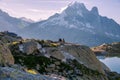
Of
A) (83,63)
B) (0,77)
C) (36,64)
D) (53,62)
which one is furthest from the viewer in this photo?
(83,63)

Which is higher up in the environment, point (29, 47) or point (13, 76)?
point (29, 47)

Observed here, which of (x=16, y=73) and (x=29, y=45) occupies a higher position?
(x=29, y=45)

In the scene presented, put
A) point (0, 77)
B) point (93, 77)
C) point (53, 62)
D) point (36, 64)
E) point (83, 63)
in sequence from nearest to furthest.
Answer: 1. point (0, 77)
2. point (36, 64)
3. point (53, 62)
4. point (93, 77)
5. point (83, 63)

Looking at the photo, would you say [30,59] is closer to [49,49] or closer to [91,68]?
[49,49]

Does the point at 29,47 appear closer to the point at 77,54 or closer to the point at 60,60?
the point at 60,60

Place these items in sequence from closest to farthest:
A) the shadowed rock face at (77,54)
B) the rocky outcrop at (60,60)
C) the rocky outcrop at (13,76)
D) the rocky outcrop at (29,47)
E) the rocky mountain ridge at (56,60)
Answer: the rocky outcrop at (13,76), the rocky mountain ridge at (56,60), the rocky outcrop at (60,60), the rocky outcrop at (29,47), the shadowed rock face at (77,54)

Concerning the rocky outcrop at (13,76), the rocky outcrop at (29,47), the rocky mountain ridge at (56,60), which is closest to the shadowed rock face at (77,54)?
the rocky mountain ridge at (56,60)

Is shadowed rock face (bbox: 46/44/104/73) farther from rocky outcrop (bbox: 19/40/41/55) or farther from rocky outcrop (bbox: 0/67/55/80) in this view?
rocky outcrop (bbox: 0/67/55/80)

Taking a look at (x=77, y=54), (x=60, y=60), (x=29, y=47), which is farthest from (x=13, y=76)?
(x=77, y=54)

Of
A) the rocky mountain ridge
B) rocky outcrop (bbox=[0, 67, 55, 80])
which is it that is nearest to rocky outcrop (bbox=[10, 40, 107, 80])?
the rocky mountain ridge

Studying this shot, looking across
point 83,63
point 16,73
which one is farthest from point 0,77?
point 83,63

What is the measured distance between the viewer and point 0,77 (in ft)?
53.4

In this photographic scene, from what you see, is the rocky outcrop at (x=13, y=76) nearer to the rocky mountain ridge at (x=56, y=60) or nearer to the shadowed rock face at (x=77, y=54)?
the rocky mountain ridge at (x=56, y=60)

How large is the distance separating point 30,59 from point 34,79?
84.6 ft
